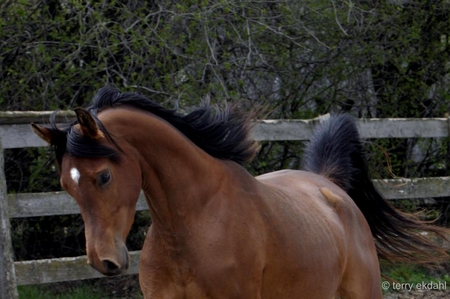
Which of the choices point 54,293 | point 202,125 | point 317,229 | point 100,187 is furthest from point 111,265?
point 54,293

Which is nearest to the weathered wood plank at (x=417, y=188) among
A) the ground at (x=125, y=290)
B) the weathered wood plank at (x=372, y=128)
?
the weathered wood plank at (x=372, y=128)

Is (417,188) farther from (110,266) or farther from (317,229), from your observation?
(110,266)

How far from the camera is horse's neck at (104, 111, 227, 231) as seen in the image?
3.00 metres

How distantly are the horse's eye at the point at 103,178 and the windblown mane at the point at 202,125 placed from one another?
12 cm

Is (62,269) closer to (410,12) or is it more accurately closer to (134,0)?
(134,0)

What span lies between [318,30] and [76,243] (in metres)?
3.20

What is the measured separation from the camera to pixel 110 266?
266cm

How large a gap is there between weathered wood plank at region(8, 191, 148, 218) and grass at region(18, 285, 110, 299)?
31.6 inches

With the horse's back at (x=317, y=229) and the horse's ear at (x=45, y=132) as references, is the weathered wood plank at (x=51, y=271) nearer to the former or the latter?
the horse's back at (x=317, y=229)

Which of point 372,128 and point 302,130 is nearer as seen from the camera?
point 302,130

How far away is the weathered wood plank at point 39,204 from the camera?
494cm

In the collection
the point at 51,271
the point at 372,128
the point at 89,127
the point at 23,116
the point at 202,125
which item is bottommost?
the point at 51,271

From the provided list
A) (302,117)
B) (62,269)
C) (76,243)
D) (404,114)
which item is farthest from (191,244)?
(404,114)

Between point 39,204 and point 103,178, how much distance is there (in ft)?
7.95
